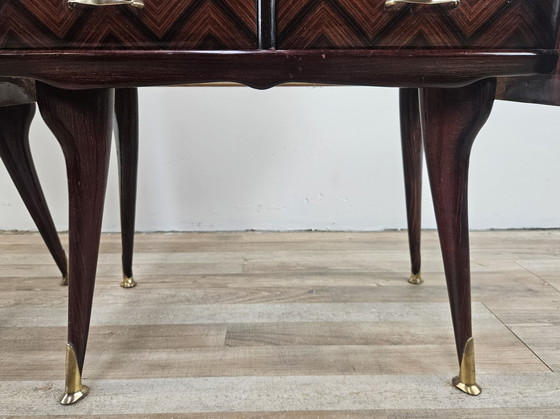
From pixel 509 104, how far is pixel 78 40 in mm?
1282

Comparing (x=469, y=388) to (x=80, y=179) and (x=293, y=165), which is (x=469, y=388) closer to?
(x=80, y=179)

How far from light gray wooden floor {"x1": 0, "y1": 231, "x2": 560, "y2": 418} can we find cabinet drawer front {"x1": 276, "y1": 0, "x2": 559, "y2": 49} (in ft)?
1.44

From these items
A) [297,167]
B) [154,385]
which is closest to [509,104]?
[297,167]

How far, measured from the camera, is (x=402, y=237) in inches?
56.8

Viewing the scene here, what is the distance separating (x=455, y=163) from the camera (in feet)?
2.14

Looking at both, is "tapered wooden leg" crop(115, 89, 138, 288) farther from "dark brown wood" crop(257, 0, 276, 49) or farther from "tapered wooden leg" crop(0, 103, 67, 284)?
"dark brown wood" crop(257, 0, 276, 49)

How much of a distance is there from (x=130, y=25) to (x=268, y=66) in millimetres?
159

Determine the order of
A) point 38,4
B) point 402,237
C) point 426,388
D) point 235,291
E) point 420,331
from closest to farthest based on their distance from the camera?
point 38,4 < point 426,388 < point 420,331 < point 235,291 < point 402,237

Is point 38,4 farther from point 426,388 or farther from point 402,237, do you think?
point 402,237

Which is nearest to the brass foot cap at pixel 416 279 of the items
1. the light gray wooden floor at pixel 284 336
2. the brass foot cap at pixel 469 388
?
the light gray wooden floor at pixel 284 336

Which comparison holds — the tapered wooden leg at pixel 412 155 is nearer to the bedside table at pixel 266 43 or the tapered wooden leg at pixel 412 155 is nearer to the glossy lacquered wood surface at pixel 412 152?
the glossy lacquered wood surface at pixel 412 152

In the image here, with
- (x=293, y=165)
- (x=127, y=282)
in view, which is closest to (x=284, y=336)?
(x=127, y=282)

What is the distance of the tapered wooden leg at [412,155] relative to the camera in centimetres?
99

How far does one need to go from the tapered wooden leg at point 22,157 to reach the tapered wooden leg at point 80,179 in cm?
38
